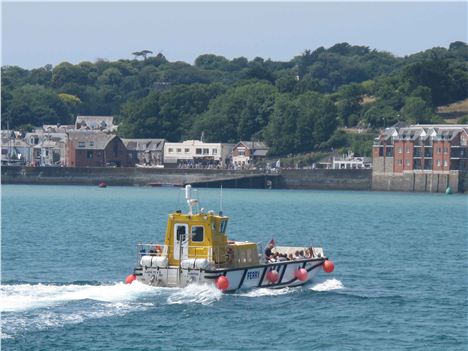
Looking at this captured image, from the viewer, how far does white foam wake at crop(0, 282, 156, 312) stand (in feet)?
147

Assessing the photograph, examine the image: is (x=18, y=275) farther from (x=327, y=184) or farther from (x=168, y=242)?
(x=327, y=184)

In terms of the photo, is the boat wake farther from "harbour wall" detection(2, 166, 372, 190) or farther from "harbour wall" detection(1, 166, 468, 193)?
"harbour wall" detection(2, 166, 372, 190)

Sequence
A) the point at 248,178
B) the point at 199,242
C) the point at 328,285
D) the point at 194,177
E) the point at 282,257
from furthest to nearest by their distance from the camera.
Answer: the point at 194,177 → the point at 248,178 → the point at 282,257 → the point at 328,285 → the point at 199,242

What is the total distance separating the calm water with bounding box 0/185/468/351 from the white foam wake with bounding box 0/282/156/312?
4 centimetres

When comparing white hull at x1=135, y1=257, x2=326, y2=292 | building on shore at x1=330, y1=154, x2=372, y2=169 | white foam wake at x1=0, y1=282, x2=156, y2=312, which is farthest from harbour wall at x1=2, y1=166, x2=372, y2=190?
white foam wake at x1=0, y1=282, x2=156, y2=312

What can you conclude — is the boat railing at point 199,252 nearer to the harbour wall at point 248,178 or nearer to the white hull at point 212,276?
the white hull at point 212,276

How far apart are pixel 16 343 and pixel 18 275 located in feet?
52.5

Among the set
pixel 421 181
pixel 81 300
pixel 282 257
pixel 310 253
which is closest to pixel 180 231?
pixel 282 257

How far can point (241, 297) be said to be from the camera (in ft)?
157

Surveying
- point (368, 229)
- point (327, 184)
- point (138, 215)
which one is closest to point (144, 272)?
point (368, 229)

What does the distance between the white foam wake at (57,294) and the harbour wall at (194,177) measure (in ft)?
412

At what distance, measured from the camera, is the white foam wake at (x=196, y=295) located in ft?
152

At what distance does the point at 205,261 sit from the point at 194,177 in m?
132

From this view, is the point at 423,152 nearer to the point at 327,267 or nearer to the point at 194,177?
the point at 194,177
